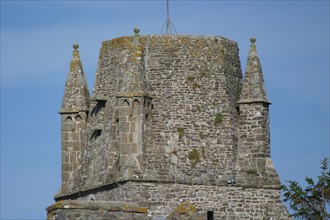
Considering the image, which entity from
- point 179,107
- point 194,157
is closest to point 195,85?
point 179,107

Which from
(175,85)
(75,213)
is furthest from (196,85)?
(75,213)

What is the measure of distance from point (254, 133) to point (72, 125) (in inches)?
261

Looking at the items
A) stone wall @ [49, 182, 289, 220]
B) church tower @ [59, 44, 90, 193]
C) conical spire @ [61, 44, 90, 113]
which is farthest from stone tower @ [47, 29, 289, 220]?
conical spire @ [61, 44, 90, 113]

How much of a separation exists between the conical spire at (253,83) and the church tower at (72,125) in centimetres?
576

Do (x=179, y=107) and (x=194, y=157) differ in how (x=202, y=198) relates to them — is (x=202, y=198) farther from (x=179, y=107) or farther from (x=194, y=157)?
(x=179, y=107)

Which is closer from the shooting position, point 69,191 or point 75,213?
point 75,213

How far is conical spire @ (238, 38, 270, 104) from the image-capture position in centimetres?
5231

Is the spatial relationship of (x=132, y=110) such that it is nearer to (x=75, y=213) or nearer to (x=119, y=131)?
(x=119, y=131)

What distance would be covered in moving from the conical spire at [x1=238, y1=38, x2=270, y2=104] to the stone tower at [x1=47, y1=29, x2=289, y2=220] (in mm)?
34

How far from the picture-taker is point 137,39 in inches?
2039

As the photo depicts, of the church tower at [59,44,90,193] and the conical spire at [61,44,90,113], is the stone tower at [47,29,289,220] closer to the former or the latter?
the church tower at [59,44,90,193]

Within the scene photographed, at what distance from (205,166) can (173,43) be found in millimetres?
4289

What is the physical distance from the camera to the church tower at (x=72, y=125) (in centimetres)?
5428

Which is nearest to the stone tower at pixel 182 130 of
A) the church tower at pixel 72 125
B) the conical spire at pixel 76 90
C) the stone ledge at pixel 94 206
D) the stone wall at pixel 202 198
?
the stone wall at pixel 202 198
